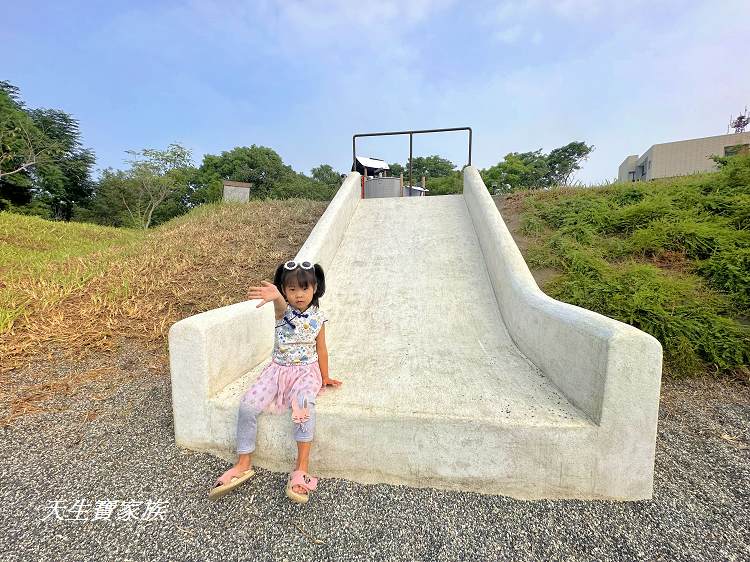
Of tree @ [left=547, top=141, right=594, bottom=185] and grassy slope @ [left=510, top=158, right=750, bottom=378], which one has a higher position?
tree @ [left=547, top=141, right=594, bottom=185]

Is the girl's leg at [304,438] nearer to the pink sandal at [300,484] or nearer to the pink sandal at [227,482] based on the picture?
the pink sandal at [300,484]

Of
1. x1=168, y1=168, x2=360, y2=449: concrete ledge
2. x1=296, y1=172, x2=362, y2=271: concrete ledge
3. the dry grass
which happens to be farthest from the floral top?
x1=296, y1=172, x2=362, y2=271: concrete ledge

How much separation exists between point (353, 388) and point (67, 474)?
178 cm

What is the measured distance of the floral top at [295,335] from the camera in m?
2.28

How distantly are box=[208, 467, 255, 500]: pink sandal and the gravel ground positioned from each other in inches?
2.8

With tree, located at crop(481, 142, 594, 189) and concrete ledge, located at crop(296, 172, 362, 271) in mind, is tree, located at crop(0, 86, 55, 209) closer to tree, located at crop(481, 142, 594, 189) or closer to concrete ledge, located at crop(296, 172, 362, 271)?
concrete ledge, located at crop(296, 172, 362, 271)

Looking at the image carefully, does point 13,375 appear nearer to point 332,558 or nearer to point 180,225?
point 332,558

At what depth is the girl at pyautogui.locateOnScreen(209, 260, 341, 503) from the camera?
81.6 inches

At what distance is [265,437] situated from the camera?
2223mm

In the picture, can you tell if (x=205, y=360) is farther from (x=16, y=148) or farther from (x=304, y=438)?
(x=16, y=148)

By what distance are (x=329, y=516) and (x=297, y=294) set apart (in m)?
1.23

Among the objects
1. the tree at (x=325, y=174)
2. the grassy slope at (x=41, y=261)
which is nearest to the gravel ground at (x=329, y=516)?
the grassy slope at (x=41, y=261)

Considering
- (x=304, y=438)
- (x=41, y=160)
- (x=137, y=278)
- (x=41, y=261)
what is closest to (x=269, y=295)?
(x=304, y=438)

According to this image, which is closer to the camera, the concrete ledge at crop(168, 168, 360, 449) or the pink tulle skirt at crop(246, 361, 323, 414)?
the pink tulle skirt at crop(246, 361, 323, 414)
